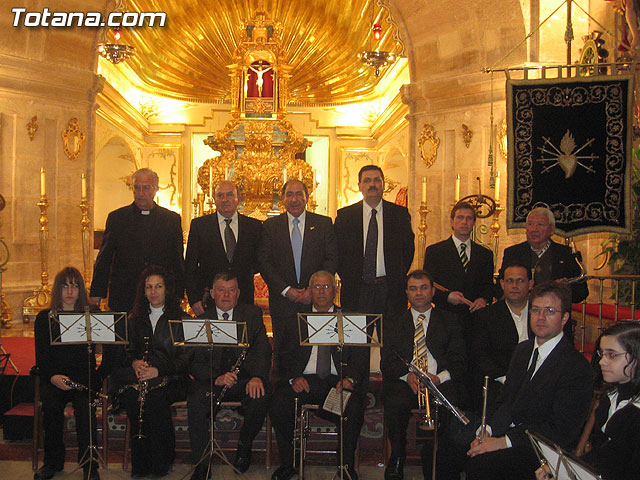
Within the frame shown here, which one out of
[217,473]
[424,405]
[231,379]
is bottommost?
[217,473]

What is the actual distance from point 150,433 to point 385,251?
204 centimetres

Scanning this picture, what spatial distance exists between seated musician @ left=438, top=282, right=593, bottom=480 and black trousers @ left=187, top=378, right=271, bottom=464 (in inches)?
59.9

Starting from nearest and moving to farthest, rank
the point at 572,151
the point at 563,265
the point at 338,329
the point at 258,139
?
the point at 338,329 → the point at 563,265 → the point at 572,151 → the point at 258,139

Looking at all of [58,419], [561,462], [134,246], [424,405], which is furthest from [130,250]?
[561,462]

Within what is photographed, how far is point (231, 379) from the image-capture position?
436 cm

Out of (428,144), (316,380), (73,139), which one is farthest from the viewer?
(428,144)

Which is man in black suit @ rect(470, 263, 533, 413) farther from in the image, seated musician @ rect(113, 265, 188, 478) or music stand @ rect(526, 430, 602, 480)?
seated musician @ rect(113, 265, 188, 478)

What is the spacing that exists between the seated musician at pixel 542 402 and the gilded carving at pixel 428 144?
20.2ft

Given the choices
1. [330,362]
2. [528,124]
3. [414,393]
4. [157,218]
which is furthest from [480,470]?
[528,124]

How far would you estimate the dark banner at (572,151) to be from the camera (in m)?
5.78

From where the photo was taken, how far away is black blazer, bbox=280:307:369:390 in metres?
4.60

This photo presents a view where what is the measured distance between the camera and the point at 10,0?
8320 mm

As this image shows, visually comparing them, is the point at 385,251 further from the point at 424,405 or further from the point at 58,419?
the point at 58,419

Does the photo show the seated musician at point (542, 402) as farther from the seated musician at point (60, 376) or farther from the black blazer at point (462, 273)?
the seated musician at point (60, 376)
